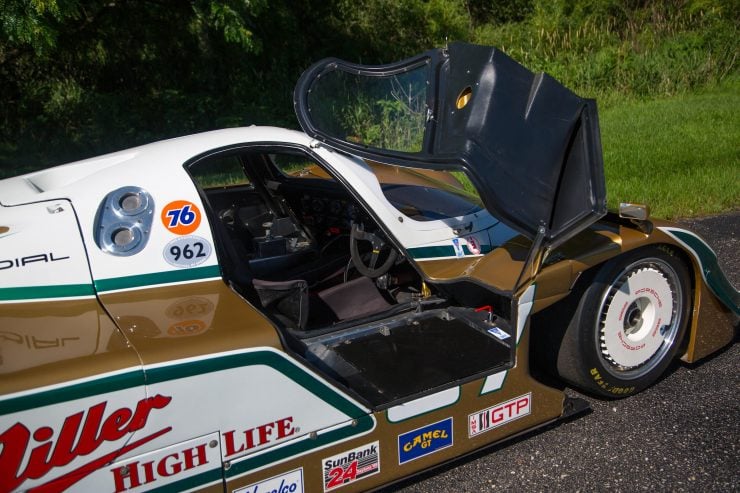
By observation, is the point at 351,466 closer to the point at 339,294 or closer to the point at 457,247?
the point at 339,294

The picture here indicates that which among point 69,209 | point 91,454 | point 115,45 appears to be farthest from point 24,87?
point 91,454

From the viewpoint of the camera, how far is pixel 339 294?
361cm

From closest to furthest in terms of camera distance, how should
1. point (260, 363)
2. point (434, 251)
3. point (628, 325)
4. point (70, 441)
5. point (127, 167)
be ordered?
1. point (70, 441)
2. point (260, 363)
3. point (127, 167)
4. point (434, 251)
5. point (628, 325)

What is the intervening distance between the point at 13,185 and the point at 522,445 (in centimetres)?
265

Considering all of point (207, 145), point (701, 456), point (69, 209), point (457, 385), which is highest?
point (207, 145)

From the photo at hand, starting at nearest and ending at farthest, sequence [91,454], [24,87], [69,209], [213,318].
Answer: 1. [91,454]
2. [213,318]
3. [69,209]
4. [24,87]

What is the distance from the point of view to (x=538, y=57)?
13516mm

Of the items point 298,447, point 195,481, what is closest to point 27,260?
point 195,481

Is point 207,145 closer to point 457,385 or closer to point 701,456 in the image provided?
point 457,385

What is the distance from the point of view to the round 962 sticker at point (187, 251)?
281cm

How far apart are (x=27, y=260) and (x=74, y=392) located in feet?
2.45

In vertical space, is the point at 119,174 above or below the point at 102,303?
above

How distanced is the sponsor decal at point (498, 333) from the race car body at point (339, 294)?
0.01m

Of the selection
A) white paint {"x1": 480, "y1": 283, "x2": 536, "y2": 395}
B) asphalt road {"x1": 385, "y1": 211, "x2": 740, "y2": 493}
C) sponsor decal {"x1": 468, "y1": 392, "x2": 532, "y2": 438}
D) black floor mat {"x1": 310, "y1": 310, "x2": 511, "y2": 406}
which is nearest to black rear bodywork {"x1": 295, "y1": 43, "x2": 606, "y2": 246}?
white paint {"x1": 480, "y1": 283, "x2": 536, "y2": 395}
